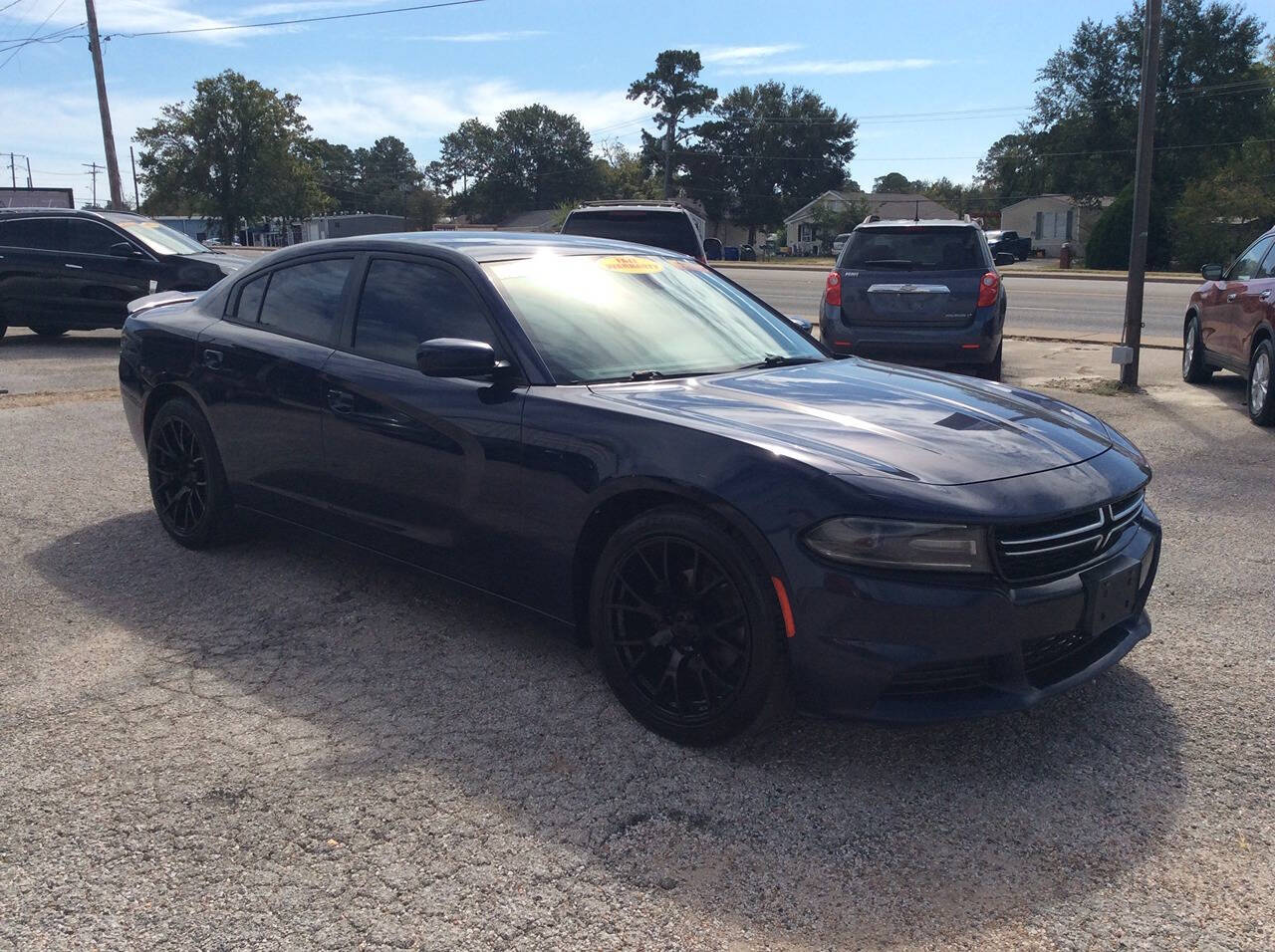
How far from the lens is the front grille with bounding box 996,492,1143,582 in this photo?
314cm

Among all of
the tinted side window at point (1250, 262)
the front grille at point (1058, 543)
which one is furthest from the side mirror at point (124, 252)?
the front grille at point (1058, 543)

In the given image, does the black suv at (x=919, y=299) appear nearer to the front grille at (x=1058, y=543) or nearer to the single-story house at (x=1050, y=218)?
the front grille at (x=1058, y=543)

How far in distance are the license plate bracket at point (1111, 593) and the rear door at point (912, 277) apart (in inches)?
284

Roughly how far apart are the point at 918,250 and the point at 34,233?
36.2ft

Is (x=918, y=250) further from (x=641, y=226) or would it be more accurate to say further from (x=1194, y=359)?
(x=641, y=226)

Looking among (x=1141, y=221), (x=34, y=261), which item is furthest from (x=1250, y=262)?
(x=34, y=261)

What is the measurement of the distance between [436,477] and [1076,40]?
3025 inches

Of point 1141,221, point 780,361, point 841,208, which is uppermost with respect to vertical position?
point 841,208

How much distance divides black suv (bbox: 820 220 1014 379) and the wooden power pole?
4.37ft

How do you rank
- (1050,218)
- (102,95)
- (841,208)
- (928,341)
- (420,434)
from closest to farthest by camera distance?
(420,434) < (928,341) < (102,95) < (1050,218) < (841,208)

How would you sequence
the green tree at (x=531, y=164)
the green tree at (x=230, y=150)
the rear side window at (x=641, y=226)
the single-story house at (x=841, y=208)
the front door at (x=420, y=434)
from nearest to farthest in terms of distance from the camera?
the front door at (x=420, y=434), the rear side window at (x=641, y=226), the green tree at (x=230, y=150), the single-story house at (x=841, y=208), the green tree at (x=531, y=164)

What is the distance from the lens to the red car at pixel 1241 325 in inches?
355

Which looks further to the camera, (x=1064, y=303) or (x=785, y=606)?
(x=1064, y=303)

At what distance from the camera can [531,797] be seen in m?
3.20
